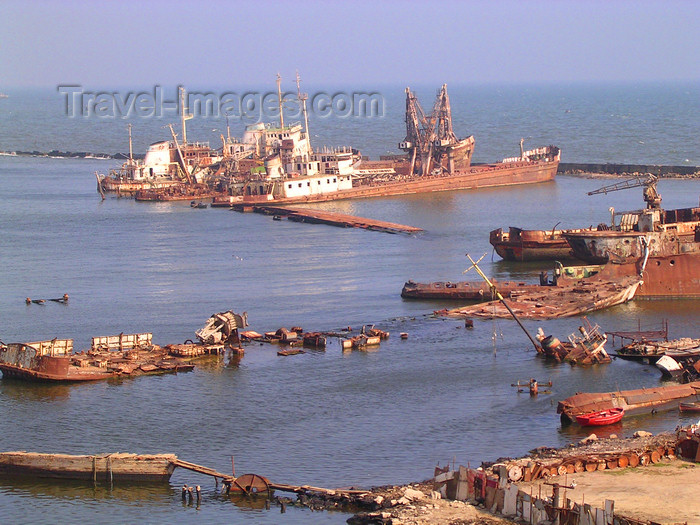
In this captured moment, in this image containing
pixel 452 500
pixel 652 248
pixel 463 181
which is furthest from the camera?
pixel 463 181

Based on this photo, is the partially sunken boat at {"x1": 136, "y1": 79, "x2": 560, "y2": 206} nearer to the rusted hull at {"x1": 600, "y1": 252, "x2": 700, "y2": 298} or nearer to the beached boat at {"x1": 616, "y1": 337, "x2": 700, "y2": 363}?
the rusted hull at {"x1": 600, "y1": 252, "x2": 700, "y2": 298}

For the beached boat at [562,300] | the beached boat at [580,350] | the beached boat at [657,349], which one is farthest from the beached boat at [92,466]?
the beached boat at [562,300]

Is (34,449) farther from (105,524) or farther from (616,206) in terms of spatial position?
(616,206)

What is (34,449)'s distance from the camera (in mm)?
33750

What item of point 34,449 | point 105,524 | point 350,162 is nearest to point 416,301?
point 34,449

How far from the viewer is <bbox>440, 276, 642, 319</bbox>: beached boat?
4994cm

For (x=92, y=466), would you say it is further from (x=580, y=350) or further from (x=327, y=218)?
(x=327, y=218)

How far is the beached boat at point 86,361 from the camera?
1590 inches

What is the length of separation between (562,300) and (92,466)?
2651 centimetres

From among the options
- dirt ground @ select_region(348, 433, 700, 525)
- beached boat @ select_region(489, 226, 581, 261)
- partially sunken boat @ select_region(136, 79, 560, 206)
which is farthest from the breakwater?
dirt ground @ select_region(348, 433, 700, 525)

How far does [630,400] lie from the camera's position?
1421 inches

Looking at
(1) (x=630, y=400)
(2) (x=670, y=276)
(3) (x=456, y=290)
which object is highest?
(2) (x=670, y=276)

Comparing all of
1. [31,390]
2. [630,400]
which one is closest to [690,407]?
[630,400]

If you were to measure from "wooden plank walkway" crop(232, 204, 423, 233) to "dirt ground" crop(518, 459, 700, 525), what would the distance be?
1852 inches
